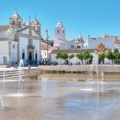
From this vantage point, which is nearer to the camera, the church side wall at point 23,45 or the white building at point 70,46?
the church side wall at point 23,45

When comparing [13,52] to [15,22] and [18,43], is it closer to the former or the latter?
[18,43]

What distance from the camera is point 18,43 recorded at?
1778 inches

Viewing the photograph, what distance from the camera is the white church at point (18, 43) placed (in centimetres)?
4234

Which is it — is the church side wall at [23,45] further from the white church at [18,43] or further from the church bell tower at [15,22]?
the church bell tower at [15,22]

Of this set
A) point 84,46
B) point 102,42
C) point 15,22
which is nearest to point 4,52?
point 15,22

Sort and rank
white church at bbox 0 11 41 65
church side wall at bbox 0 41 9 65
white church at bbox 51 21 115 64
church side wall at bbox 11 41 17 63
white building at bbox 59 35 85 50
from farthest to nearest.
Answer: white building at bbox 59 35 85 50, white church at bbox 51 21 115 64, church side wall at bbox 11 41 17 63, white church at bbox 0 11 41 65, church side wall at bbox 0 41 9 65

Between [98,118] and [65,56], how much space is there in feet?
136

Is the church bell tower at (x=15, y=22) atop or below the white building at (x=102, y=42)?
atop

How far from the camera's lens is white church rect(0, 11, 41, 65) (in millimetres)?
42344

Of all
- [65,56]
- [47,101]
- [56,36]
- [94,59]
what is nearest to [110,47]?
[94,59]

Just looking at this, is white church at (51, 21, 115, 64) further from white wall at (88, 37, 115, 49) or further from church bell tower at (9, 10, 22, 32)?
church bell tower at (9, 10, 22, 32)

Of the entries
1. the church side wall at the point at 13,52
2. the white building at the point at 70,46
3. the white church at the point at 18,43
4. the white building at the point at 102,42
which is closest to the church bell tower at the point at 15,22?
the white church at the point at 18,43

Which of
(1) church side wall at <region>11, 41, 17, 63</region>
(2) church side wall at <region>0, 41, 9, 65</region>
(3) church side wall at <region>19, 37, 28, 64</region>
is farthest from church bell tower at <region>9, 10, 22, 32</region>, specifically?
(2) church side wall at <region>0, 41, 9, 65</region>

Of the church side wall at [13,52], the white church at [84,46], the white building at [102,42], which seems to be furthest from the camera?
the white building at [102,42]
